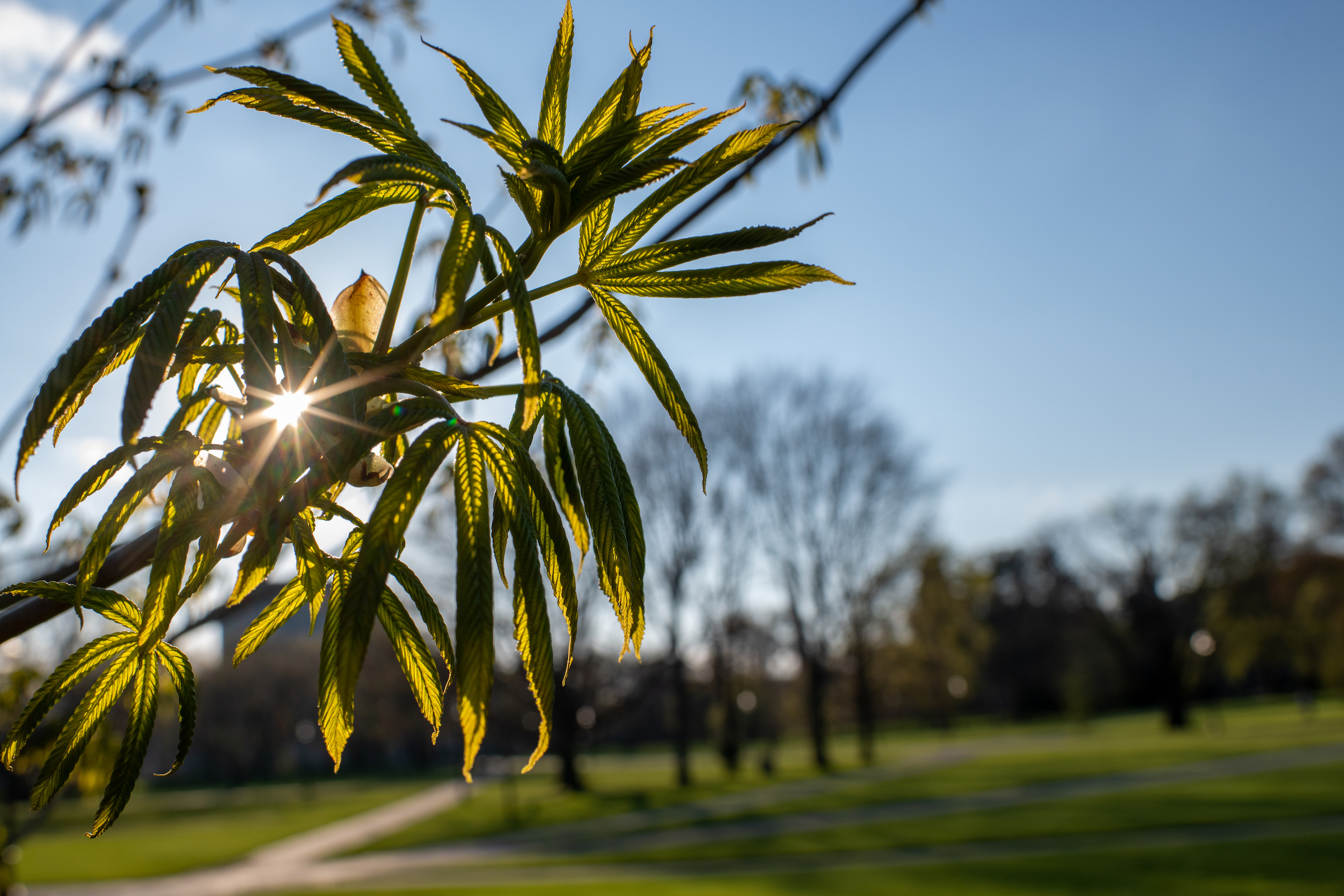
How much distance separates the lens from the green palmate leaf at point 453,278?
67cm

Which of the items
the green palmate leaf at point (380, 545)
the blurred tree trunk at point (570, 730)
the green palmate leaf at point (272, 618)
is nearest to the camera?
the green palmate leaf at point (380, 545)

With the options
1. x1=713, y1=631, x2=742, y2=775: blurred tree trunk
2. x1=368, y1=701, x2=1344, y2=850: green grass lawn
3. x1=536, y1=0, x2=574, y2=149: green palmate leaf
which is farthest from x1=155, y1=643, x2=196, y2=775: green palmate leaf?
x1=713, y1=631, x2=742, y2=775: blurred tree trunk

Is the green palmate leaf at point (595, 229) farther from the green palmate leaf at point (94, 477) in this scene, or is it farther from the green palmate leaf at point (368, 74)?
the green palmate leaf at point (94, 477)

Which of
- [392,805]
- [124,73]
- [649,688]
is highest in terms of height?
[124,73]

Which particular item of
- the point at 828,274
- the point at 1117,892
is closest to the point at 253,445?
the point at 828,274

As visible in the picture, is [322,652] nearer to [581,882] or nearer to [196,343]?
[196,343]

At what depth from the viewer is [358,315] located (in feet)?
2.63

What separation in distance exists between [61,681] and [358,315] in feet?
1.50

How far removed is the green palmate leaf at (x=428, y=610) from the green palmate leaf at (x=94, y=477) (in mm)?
220

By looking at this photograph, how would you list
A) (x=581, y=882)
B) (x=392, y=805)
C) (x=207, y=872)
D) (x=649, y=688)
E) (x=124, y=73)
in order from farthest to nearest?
(x=392, y=805) < (x=649, y=688) < (x=207, y=872) < (x=581, y=882) < (x=124, y=73)

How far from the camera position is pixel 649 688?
2627cm

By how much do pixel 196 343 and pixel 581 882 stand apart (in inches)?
572

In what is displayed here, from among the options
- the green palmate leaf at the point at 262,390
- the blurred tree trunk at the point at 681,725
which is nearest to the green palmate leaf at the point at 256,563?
the green palmate leaf at the point at 262,390

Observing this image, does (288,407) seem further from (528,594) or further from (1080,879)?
(1080,879)
